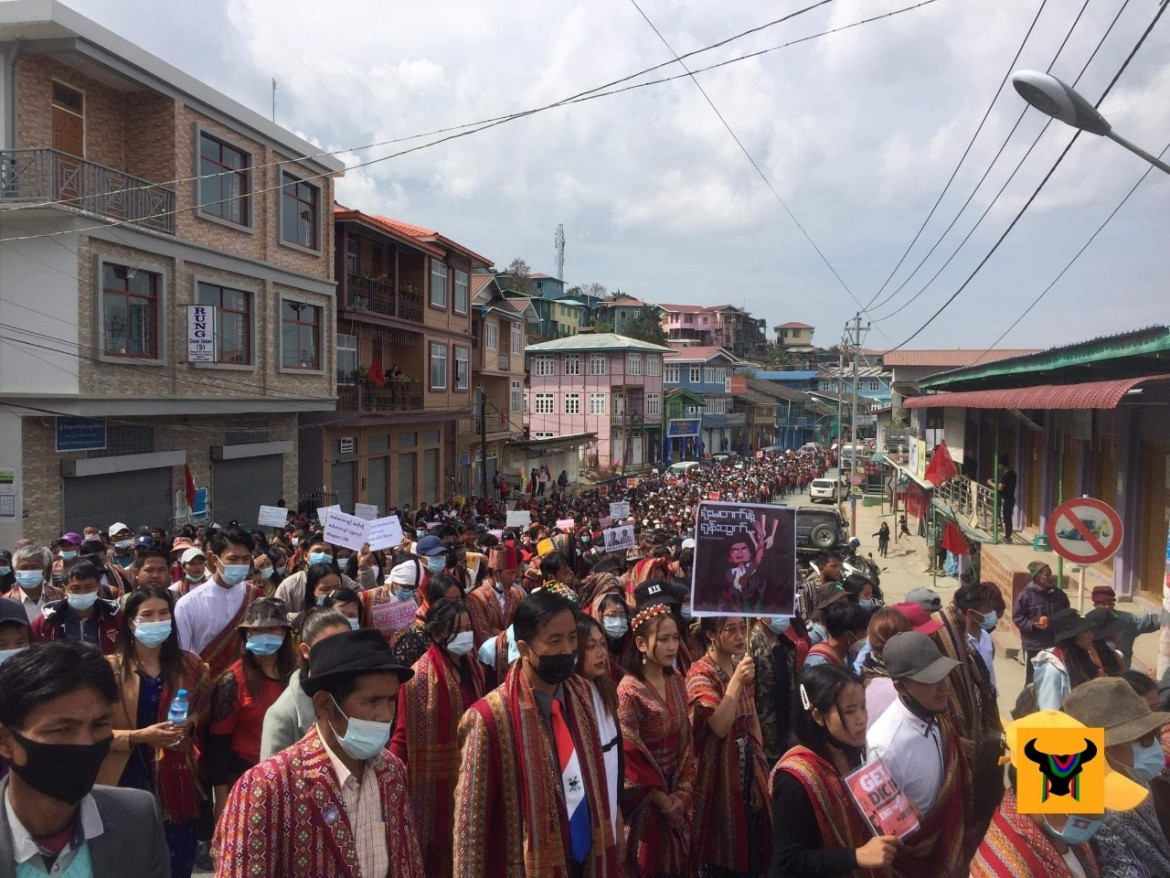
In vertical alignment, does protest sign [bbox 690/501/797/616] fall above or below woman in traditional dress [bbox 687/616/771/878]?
above

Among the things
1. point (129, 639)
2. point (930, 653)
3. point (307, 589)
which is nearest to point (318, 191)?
point (307, 589)

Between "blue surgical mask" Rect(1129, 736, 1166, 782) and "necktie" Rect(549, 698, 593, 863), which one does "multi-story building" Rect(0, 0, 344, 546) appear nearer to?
"necktie" Rect(549, 698, 593, 863)

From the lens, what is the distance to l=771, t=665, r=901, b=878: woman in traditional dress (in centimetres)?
304

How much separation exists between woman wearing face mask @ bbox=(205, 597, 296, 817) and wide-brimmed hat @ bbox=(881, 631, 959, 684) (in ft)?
10.0

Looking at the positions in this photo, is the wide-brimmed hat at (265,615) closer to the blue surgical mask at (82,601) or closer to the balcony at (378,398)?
the blue surgical mask at (82,601)

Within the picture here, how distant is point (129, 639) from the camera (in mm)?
4461

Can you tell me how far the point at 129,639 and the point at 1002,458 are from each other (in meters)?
22.7

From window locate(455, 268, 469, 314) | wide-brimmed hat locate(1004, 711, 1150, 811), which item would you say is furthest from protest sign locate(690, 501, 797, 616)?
window locate(455, 268, 469, 314)

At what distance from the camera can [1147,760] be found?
11.0 feet

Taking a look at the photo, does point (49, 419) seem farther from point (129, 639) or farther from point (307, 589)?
point (129, 639)

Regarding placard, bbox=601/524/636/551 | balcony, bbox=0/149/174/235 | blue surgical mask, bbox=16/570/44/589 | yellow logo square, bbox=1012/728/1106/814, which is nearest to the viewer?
yellow logo square, bbox=1012/728/1106/814

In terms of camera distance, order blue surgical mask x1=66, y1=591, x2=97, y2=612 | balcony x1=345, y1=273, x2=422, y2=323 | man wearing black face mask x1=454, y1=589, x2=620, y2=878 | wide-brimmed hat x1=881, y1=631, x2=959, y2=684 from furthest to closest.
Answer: balcony x1=345, y1=273, x2=422, y2=323
blue surgical mask x1=66, y1=591, x2=97, y2=612
wide-brimmed hat x1=881, y1=631, x2=959, y2=684
man wearing black face mask x1=454, y1=589, x2=620, y2=878

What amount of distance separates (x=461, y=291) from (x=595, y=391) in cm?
2256

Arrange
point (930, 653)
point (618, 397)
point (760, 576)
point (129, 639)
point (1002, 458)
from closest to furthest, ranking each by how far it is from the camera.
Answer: point (930, 653)
point (129, 639)
point (760, 576)
point (1002, 458)
point (618, 397)
